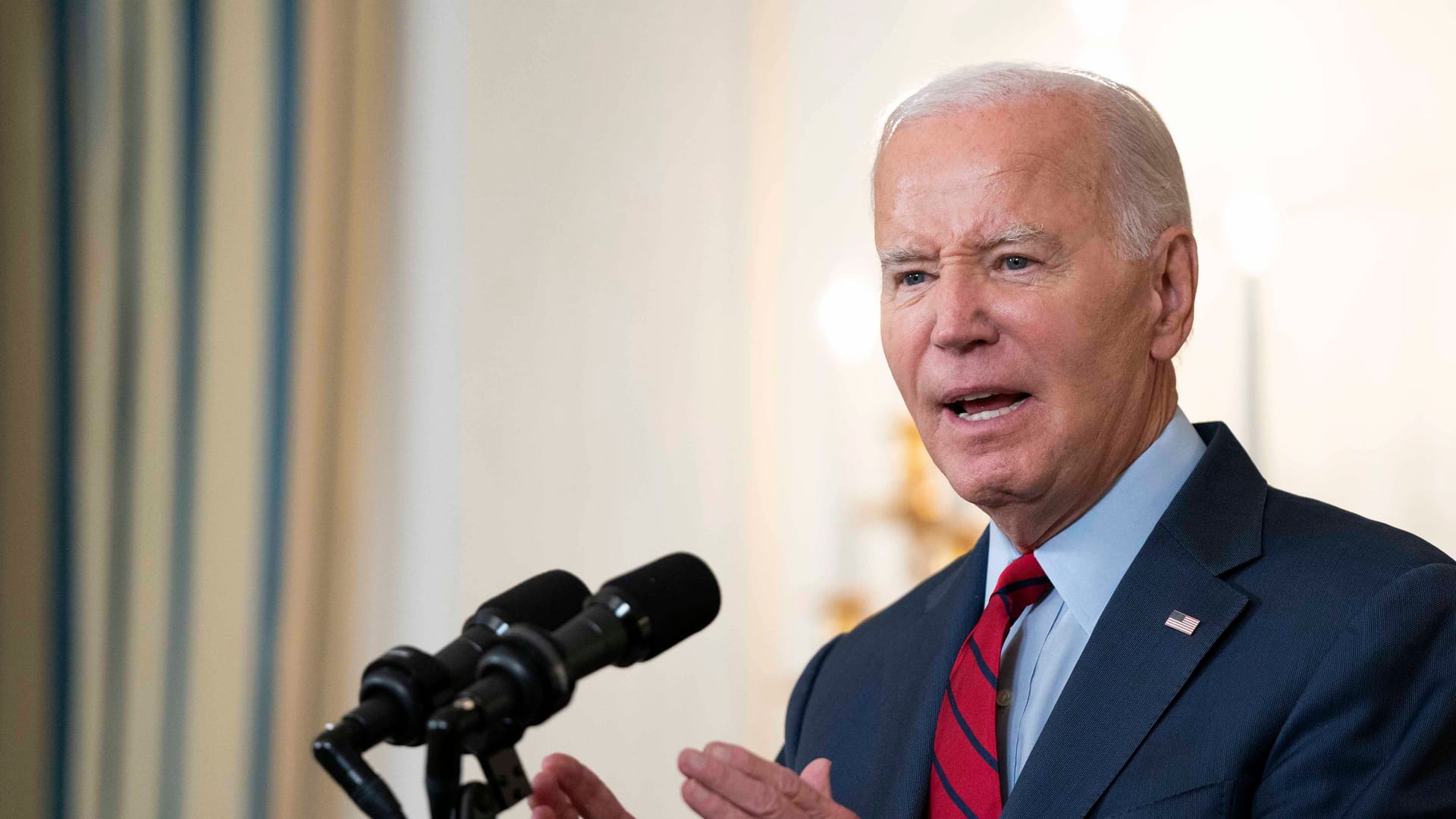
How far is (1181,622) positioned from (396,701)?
0.89 metres

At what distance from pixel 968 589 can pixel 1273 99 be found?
2.01 metres

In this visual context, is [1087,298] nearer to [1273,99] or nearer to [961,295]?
[961,295]

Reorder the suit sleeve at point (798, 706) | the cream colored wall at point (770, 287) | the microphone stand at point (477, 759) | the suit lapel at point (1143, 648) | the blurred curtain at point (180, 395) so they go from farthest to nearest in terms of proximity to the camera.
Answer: the cream colored wall at point (770, 287)
the blurred curtain at point (180, 395)
the suit sleeve at point (798, 706)
the suit lapel at point (1143, 648)
the microphone stand at point (477, 759)

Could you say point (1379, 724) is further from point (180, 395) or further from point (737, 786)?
point (180, 395)

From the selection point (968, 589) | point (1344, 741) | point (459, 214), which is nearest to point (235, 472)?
point (459, 214)

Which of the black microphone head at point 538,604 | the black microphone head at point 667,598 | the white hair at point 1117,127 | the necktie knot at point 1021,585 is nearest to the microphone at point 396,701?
the black microphone head at point 538,604

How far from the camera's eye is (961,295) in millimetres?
1617

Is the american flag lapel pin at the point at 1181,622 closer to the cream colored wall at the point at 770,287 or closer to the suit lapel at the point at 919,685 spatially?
the suit lapel at the point at 919,685

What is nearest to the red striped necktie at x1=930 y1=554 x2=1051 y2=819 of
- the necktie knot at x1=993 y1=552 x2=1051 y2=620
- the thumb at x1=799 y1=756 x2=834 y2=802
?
the necktie knot at x1=993 y1=552 x2=1051 y2=620

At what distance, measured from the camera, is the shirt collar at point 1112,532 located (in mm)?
1617

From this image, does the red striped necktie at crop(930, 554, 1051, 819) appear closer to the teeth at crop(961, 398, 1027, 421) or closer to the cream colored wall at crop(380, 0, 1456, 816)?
the teeth at crop(961, 398, 1027, 421)

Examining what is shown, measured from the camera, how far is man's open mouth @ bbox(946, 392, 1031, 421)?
1634 millimetres

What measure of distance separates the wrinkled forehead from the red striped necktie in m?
0.45

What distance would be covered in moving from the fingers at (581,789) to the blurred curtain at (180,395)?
54.2 inches
